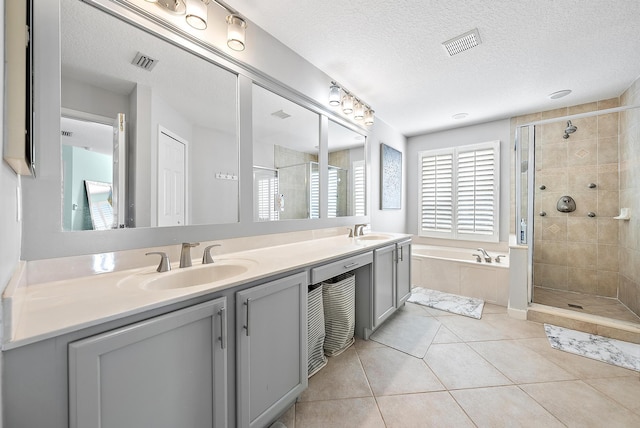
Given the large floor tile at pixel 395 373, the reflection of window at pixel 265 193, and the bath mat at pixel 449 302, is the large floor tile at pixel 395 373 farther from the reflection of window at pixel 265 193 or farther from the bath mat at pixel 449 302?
the reflection of window at pixel 265 193

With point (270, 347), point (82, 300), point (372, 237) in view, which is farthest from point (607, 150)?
point (82, 300)

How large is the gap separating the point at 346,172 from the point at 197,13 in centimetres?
181

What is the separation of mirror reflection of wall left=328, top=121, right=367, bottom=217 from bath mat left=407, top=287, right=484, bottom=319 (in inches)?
50.6

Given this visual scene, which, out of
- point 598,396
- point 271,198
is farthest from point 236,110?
point 598,396

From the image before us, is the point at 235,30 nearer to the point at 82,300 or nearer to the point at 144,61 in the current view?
the point at 144,61

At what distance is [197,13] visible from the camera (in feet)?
4.32

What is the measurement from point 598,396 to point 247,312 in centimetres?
216

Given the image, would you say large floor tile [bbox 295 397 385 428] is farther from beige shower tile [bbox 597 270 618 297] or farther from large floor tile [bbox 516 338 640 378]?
beige shower tile [bbox 597 270 618 297]

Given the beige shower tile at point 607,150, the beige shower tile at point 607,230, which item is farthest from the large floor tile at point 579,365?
the beige shower tile at point 607,150

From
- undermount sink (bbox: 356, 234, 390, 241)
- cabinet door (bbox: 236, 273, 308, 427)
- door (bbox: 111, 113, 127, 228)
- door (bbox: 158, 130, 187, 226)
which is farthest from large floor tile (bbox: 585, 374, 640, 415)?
door (bbox: 111, 113, 127, 228)

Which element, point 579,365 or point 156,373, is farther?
point 579,365

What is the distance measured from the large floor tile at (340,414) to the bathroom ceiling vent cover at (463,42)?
2.58 metres

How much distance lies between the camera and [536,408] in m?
1.39

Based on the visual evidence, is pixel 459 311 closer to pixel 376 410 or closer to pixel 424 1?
pixel 376 410
